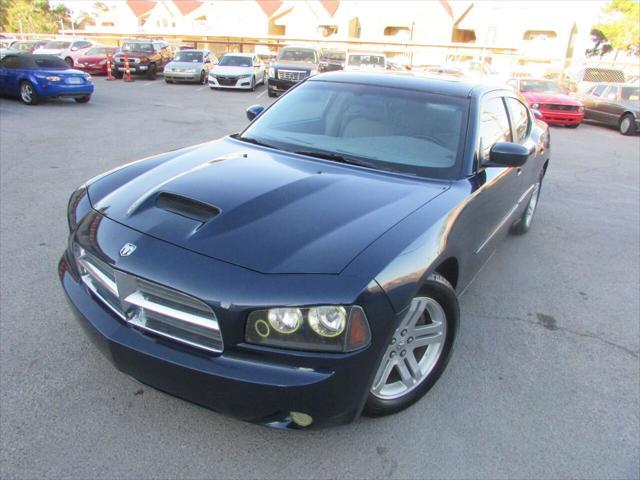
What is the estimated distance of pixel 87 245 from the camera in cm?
239

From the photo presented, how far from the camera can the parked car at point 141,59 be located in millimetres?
22641

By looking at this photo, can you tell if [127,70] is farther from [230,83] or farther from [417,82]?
[417,82]

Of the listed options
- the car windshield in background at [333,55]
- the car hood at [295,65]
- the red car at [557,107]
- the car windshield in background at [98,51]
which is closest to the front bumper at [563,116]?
the red car at [557,107]

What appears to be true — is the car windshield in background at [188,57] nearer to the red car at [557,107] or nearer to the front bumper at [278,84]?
the front bumper at [278,84]

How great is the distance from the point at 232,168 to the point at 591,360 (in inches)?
106

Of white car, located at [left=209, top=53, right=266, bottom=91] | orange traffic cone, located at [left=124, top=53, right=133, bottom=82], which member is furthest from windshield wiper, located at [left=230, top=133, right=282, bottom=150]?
orange traffic cone, located at [left=124, top=53, right=133, bottom=82]

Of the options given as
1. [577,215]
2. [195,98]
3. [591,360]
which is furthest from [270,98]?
[591,360]

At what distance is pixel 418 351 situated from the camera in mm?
2711

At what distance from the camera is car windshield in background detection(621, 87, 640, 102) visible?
Result: 1614cm

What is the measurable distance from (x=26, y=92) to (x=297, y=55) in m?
10.6

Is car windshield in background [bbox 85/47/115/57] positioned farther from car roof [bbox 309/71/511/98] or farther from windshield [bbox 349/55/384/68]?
car roof [bbox 309/71/511/98]

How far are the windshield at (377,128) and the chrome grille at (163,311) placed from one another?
1564 mm

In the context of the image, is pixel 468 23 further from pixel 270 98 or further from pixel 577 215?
pixel 577 215

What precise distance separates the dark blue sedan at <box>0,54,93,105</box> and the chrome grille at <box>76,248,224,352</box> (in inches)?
526
